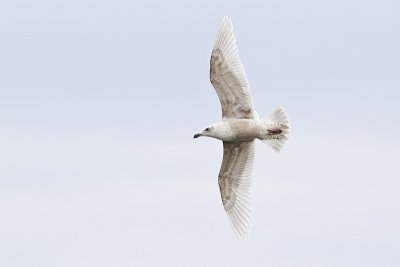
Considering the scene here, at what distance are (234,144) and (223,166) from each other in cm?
74

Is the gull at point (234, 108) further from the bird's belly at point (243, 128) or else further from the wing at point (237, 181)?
the wing at point (237, 181)

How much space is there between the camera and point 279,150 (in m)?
29.6

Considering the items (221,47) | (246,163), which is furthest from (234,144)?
(221,47)

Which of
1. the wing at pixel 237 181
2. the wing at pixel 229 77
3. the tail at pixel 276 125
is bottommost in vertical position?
the wing at pixel 237 181

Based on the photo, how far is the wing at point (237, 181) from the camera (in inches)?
1193

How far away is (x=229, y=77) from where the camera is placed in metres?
29.2

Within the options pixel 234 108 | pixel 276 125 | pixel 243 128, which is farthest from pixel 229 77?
pixel 276 125

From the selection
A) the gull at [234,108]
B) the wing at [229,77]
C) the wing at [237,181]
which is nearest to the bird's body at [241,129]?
the gull at [234,108]

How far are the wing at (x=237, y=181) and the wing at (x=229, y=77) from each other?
A: 1.20 m

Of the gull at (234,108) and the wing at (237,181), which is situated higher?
the gull at (234,108)

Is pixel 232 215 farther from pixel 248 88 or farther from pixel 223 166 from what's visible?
pixel 248 88

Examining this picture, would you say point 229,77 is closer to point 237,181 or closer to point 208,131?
point 208,131

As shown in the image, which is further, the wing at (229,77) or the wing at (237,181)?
the wing at (237,181)

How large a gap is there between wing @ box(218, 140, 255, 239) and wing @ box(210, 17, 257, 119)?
120cm
